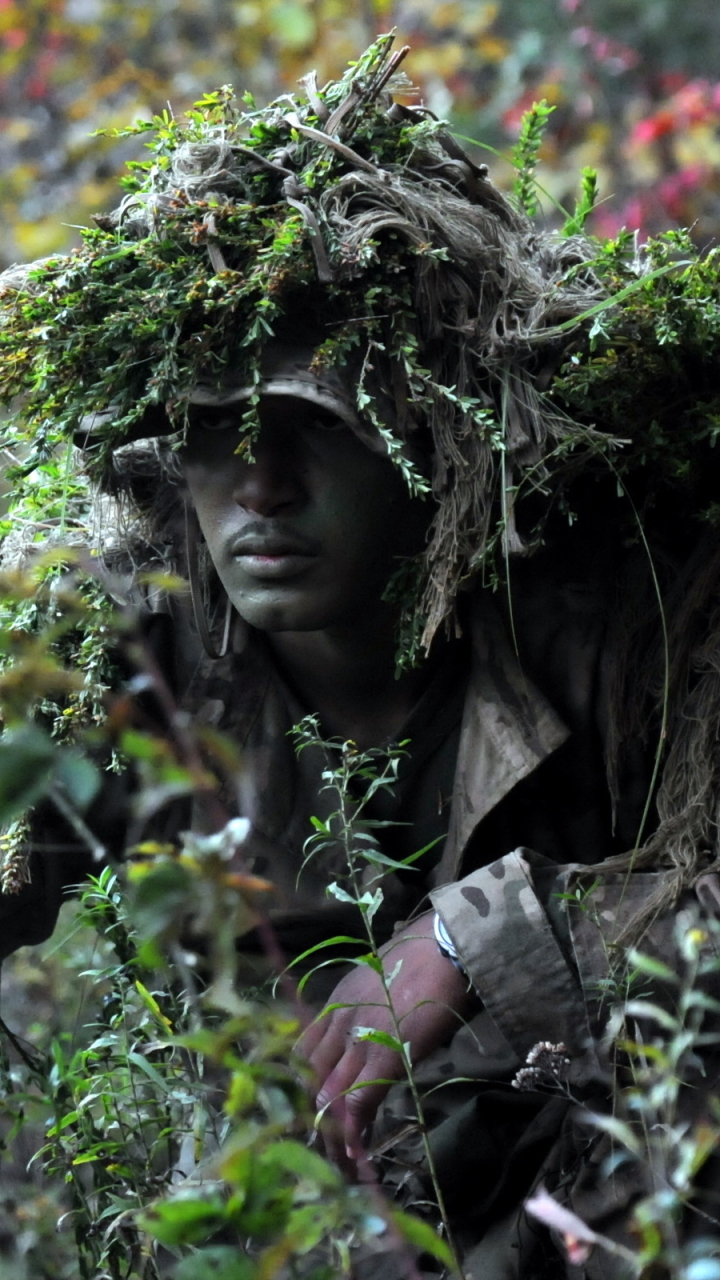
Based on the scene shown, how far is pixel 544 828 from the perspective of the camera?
2508mm

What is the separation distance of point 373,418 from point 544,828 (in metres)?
0.72

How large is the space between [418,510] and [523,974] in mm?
737

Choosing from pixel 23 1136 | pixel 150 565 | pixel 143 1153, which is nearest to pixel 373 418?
pixel 150 565

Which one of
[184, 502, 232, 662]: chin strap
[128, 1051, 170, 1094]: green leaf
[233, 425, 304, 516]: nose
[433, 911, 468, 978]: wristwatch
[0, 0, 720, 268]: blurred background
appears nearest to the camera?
[128, 1051, 170, 1094]: green leaf

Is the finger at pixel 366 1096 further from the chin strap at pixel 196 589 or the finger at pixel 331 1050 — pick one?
the chin strap at pixel 196 589

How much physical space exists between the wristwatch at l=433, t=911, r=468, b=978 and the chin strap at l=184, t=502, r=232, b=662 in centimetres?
67

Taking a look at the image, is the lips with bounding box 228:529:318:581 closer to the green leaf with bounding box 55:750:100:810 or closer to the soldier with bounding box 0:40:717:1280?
the soldier with bounding box 0:40:717:1280

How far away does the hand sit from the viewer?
204 centimetres

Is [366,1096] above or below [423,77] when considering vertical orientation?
below

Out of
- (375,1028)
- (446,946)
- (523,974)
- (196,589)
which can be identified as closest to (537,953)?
Answer: (523,974)

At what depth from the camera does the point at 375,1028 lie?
2109 mm

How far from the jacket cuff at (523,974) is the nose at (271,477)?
25.0 inches

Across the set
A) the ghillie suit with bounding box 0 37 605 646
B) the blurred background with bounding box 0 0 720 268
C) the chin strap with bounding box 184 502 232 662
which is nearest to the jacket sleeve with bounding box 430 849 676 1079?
the ghillie suit with bounding box 0 37 605 646

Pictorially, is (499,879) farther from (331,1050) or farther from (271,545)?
(271,545)
